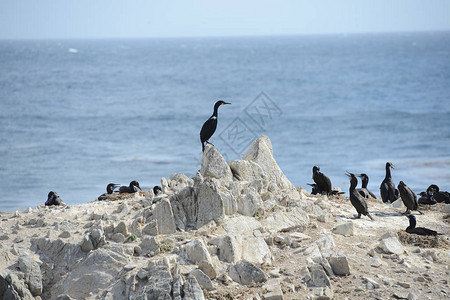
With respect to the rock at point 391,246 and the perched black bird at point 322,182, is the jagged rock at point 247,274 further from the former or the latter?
the perched black bird at point 322,182

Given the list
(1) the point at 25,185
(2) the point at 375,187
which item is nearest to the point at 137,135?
(1) the point at 25,185

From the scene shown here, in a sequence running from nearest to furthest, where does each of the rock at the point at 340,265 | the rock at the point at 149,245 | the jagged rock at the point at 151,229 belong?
the rock at the point at 340,265, the rock at the point at 149,245, the jagged rock at the point at 151,229

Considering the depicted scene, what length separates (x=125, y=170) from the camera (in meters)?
29.3

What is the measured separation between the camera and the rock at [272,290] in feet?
27.0

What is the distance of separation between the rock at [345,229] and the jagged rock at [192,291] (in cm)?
384

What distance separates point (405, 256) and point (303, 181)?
57.3ft

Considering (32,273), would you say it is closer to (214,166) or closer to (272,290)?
(272,290)

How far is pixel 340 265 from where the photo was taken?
9.16m

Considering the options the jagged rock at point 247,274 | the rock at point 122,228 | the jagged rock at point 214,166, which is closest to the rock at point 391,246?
the jagged rock at point 247,274

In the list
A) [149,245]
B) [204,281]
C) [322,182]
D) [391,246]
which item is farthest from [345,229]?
[322,182]

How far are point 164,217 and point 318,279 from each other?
119 inches

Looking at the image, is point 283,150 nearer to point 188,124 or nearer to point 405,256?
point 188,124

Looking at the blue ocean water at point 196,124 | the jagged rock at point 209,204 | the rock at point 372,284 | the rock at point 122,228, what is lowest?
the blue ocean water at point 196,124

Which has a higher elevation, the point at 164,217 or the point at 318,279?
the point at 164,217
